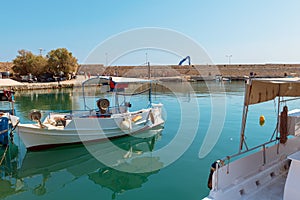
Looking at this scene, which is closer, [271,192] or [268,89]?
[271,192]

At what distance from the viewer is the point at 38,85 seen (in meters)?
42.8

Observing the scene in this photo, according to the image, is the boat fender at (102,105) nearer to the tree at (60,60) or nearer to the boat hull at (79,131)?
the boat hull at (79,131)

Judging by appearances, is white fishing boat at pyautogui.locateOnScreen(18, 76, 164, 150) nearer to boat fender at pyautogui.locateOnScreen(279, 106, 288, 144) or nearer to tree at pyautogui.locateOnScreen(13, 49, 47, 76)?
boat fender at pyautogui.locateOnScreen(279, 106, 288, 144)

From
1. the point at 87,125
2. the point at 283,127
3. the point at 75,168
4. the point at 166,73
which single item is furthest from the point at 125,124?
the point at 166,73

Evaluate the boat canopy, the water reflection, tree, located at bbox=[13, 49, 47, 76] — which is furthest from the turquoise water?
tree, located at bbox=[13, 49, 47, 76]

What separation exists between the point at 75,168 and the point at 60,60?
43.9m

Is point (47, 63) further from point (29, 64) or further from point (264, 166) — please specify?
point (264, 166)

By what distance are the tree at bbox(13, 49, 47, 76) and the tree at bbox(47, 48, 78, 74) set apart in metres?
2.14

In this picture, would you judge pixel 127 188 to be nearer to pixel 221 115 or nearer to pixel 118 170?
pixel 118 170

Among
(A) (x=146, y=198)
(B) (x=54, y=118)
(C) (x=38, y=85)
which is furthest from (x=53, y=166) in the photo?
(C) (x=38, y=85)

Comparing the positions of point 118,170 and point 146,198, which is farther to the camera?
point 118,170

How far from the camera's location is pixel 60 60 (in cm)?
4850

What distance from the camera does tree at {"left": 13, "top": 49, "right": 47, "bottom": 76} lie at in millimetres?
49031

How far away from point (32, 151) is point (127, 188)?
5.25m
